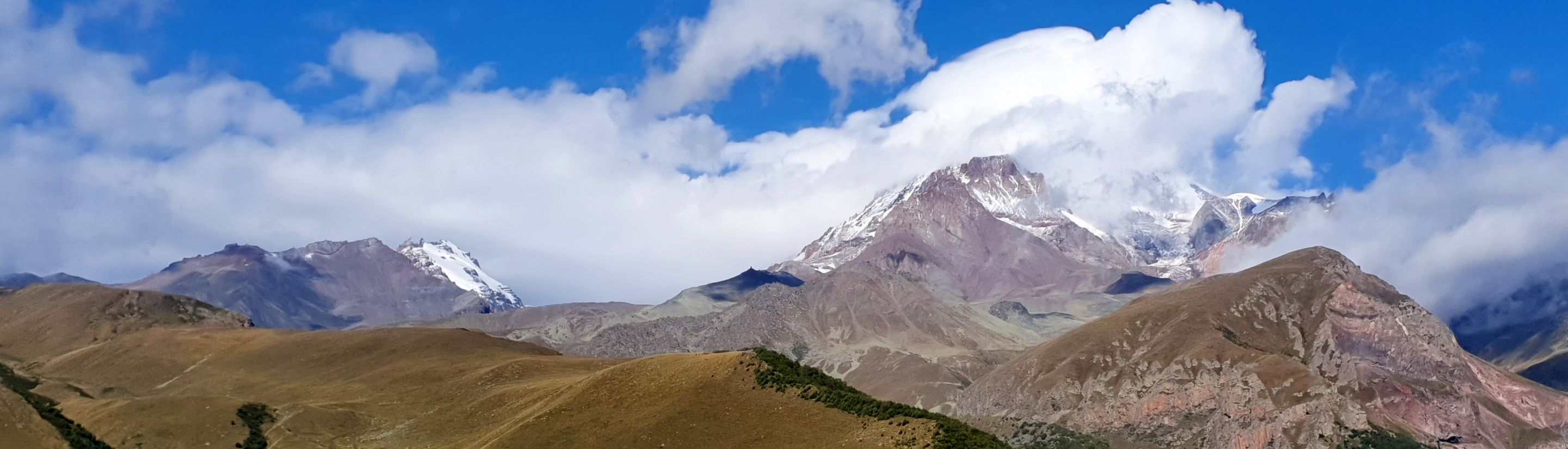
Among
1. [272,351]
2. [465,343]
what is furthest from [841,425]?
[272,351]

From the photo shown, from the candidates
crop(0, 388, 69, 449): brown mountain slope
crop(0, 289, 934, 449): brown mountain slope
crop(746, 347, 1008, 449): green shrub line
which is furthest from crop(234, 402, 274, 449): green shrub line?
crop(746, 347, 1008, 449): green shrub line

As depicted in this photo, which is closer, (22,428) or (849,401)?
(22,428)

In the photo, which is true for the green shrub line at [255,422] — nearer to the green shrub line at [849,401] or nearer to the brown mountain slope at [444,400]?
the brown mountain slope at [444,400]

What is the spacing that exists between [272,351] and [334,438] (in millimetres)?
70266

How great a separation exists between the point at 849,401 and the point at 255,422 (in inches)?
2641

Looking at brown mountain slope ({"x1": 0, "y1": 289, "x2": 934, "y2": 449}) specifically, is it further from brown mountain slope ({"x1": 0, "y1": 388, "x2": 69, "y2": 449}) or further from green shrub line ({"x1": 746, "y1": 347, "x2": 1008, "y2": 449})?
green shrub line ({"x1": 746, "y1": 347, "x2": 1008, "y2": 449})

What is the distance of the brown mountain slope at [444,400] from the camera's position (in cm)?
10738

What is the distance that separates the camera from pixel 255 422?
13388 centimetres

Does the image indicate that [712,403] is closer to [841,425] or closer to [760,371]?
[760,371]

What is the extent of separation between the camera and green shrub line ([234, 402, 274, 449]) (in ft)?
421

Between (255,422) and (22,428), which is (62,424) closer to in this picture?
(22,428)

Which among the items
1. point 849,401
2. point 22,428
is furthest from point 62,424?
point 849,401

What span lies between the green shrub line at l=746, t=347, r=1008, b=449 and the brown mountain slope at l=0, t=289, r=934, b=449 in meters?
1.13

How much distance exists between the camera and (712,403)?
111438 mm
